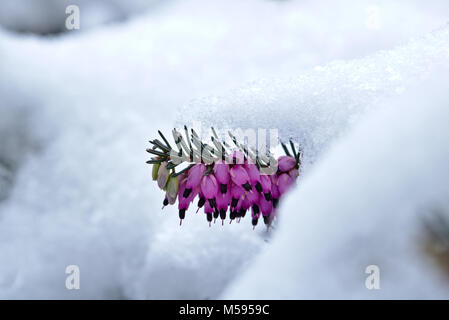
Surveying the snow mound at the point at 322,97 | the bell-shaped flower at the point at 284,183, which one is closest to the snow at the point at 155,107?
the snow mound at the point at 322,97

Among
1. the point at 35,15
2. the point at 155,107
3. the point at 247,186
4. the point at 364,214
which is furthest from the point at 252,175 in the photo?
the point at 35,15

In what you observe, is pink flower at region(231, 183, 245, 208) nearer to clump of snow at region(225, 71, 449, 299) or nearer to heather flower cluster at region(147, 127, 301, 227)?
heather flower cluster at region(147, 127, 301, 227)

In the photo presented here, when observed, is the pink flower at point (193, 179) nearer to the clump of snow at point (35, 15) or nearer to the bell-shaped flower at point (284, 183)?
the bell-shaped flower at point (284, 183)

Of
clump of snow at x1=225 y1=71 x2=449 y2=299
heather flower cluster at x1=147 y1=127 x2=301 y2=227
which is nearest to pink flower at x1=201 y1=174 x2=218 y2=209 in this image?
heather flower cluster at x1=147 y1=127 x2=301 y2=227

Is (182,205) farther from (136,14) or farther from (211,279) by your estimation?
(136,14)

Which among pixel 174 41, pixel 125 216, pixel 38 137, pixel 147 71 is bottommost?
pixel 125 216

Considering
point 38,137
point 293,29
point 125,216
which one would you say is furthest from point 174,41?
point 125,216

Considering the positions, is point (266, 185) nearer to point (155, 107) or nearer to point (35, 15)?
point (155, 107)
